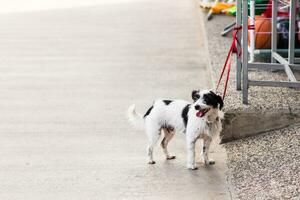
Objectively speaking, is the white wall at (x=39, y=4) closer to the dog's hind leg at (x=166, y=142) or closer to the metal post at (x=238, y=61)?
the metal post at (x=238, y=61)

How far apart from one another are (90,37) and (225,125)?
6.13 meters

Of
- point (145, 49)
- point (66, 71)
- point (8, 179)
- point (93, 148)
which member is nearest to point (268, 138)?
point (93, 148)

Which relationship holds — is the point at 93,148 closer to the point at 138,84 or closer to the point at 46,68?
the point at 138,84

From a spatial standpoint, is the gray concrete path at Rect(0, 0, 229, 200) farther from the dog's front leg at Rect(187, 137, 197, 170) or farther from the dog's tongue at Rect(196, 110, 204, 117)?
the dog's tongue at Rect(196, 110, 204, 117)

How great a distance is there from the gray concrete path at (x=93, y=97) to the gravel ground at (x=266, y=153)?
0.16 m

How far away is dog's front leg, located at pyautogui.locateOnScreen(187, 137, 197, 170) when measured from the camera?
5.79 metres

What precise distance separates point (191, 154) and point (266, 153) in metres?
0.61

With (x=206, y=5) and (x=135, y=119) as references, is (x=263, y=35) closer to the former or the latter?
(x=135, y=119)

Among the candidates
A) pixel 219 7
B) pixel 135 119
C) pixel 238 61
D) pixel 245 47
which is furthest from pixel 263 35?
pixel 219 7

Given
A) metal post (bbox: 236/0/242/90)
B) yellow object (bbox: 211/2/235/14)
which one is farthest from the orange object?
yellow object (bbox: 211/2/235/14)

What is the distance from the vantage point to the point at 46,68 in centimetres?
991

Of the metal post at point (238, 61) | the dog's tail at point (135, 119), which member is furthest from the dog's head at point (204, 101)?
the metal post at point (238, 61)

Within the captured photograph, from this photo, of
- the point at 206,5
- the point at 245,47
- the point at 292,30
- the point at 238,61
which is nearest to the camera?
the point at 245,47

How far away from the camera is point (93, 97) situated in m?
8.27
